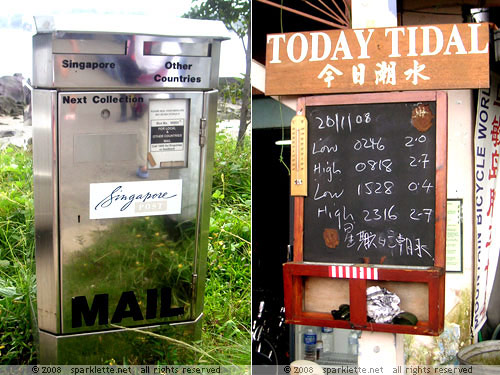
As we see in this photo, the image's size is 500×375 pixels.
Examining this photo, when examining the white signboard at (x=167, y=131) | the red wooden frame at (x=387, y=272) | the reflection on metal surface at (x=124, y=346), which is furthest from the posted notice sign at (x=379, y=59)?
the reflection on metal surface at (x=124, y=346)

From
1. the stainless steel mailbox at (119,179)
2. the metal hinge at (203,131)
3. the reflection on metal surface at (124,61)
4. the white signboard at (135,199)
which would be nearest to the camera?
the reflection on metal surface at (124,61)

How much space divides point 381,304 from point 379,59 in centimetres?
120

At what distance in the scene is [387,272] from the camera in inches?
118

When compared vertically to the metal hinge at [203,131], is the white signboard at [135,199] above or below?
below

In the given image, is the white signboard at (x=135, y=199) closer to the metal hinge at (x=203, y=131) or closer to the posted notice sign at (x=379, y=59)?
the metal hinge at (x=203, y=131)

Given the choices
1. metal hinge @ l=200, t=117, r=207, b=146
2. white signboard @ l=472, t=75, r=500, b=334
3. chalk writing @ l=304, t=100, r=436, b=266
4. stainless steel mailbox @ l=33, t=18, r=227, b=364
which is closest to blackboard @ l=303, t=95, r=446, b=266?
chalk writing @ l=304, t=100, r=436, b=266

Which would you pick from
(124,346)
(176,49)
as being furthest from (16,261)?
(176,49)

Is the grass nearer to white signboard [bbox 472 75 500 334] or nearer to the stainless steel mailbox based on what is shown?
the stainless steel mailbox

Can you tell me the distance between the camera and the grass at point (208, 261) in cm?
424

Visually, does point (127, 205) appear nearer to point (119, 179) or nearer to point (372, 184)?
point (119, 179)

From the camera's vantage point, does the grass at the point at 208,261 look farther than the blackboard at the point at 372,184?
Yes

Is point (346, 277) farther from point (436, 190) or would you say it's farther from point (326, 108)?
point (326, 108)

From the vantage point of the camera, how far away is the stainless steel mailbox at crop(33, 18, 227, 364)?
3.58 meters

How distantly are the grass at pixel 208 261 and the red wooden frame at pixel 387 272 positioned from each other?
3.70 feet
